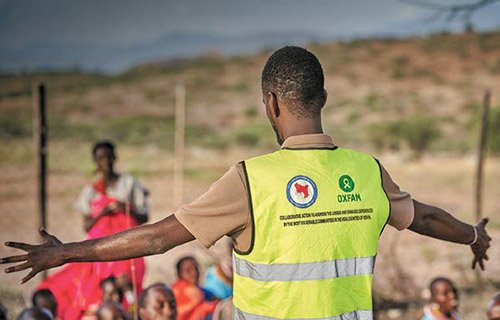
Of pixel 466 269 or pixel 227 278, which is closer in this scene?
pixel 227 278

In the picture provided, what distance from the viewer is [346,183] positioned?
8.22 feet

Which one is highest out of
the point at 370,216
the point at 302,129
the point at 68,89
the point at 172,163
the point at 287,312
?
the point at 68,89

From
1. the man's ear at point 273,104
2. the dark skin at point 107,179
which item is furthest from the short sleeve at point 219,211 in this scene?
the dark skin at point 107,179

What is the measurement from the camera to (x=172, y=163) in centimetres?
2103

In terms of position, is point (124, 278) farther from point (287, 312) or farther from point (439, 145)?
point (439, 145)

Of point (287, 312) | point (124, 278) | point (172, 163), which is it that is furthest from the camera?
point (172, 163)

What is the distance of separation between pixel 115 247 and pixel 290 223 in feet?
1.77

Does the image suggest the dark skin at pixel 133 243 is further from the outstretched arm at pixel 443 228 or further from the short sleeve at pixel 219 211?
the outstretched arm at pixel 443 228

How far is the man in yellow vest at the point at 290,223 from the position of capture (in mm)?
2408

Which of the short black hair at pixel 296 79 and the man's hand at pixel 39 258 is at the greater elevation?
the short black hair at pixel 296 79

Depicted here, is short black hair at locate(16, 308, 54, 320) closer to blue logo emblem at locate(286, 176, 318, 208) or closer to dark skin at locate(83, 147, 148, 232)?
dark skin at locate(83, 147, 148, 232)

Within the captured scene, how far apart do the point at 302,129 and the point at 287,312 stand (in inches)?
22.0

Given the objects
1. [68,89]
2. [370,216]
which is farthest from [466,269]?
[68,89]

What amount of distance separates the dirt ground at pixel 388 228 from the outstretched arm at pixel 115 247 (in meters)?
3.49
